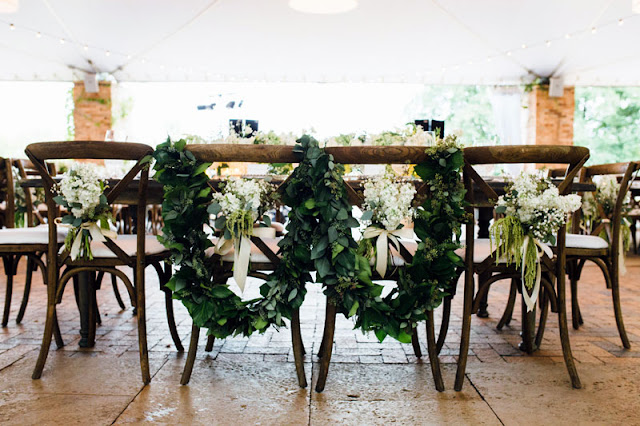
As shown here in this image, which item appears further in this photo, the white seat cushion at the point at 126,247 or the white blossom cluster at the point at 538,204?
the white seat cushion at the point at 126,247

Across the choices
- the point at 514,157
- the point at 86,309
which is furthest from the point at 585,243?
the point at 86,309

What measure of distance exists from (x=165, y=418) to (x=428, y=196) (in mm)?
1329

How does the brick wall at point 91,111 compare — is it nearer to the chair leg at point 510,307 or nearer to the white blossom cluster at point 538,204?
the chair leg at point 510,307

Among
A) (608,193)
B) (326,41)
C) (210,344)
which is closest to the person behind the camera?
(210,344)

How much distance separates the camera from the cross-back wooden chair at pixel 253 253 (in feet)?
6.97

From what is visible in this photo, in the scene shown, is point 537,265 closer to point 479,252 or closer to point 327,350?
point 479,252

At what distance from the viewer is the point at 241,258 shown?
2148mm

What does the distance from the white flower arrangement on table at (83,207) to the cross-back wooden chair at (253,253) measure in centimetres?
44

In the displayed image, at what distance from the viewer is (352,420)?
1.89 metres

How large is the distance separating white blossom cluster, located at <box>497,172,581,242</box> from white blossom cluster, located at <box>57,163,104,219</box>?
1699 mm

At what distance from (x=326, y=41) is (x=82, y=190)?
21.5 feet

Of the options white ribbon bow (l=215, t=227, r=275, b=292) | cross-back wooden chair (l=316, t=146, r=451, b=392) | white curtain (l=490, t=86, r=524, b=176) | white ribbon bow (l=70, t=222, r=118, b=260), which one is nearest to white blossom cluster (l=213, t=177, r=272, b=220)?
white ribbon bow (l=215, t=227, r=275, b=292)

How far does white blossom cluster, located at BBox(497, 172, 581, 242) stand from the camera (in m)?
2.11

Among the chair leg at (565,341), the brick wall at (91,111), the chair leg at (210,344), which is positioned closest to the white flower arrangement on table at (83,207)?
the chair leg at (210,344)
